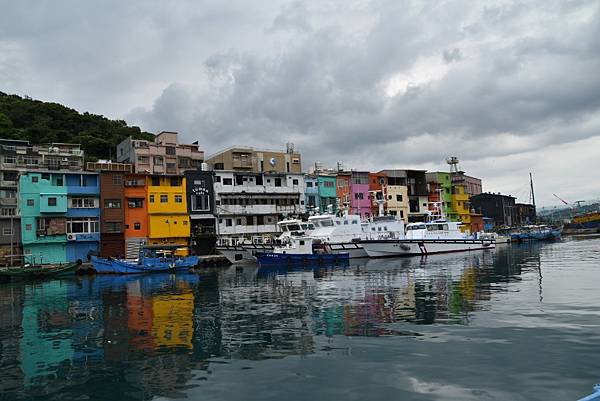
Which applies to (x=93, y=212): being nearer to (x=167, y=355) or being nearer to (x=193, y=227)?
(x=193, y=227)

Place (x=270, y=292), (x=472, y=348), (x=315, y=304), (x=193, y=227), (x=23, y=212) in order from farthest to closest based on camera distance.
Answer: (x=193, y=227) → (x=23, y=212) → (x=270, y=292) → (x=315, y=304) → (x=472, y=348)

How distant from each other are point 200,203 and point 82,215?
13826mm

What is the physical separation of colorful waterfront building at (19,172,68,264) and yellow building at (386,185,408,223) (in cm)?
4885

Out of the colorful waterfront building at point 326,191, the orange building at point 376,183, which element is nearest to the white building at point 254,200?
the colorful waterfront building at point 326,191

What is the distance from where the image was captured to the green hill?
7075 centimetres

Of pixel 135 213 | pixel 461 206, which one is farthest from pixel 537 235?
pixel 135 213

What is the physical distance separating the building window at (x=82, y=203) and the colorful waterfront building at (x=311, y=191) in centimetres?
2938

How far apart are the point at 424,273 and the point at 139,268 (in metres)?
27.2

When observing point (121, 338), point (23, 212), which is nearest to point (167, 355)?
point (121, 338)

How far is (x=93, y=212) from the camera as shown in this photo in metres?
53.6

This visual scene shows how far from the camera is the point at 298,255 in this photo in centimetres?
4984

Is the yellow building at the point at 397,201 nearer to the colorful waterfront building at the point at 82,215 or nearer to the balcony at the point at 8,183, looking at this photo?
the colorful waterfront building at the point at 82,215

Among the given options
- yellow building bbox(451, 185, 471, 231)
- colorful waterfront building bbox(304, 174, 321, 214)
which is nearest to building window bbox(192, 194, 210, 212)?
colorful waterfront building bbox(304, 174, 321, 214)

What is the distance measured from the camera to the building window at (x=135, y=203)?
55.7 metres
